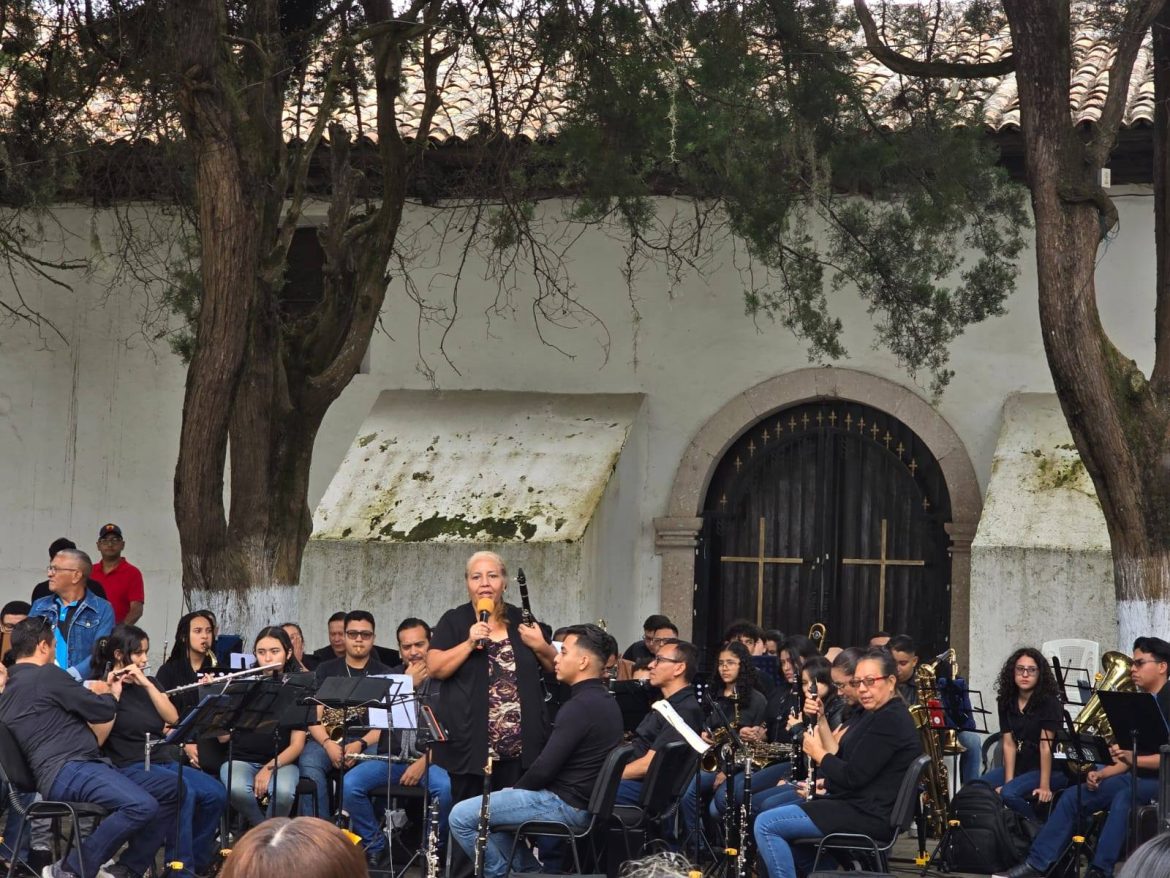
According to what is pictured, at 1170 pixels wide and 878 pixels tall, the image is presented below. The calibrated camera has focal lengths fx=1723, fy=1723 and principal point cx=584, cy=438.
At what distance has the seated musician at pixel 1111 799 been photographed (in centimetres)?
971

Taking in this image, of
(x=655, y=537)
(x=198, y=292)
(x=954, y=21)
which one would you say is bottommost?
(x=655, y=537)

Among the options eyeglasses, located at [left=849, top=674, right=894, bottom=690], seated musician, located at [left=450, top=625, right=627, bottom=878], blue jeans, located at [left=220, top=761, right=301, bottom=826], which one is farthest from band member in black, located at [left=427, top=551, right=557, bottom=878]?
blue jeans, located at [left=220, top=761, right=301, bottom=826]

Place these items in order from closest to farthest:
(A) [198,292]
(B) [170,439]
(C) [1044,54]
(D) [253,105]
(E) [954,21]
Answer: (C) [1044,54] → (D) [253,105] → (E) [954,21] → (A) [198,292] → (B) [170,439]

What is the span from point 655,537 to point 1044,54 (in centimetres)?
618

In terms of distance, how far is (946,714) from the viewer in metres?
11.3

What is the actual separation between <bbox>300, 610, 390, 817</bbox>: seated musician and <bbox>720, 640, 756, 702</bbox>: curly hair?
2.27m

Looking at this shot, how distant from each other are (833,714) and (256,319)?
438cm

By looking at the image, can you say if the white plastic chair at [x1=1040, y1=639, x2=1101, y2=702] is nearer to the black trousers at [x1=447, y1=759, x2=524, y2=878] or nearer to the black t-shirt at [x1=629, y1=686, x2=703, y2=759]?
the black t-shirt at [x1=629, y1=686, x2=703, y2=759]

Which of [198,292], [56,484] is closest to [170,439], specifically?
[56,484]

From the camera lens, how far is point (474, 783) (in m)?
8.93

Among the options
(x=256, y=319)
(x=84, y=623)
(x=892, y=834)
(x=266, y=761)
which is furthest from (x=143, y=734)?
(x=892, y=834)

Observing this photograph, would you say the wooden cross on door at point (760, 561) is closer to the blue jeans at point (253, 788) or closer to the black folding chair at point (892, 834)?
the blue jeans at point (253, 788)

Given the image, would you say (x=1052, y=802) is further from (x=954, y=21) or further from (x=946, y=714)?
(x=954, y=21)

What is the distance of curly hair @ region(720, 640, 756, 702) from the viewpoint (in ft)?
36.8
